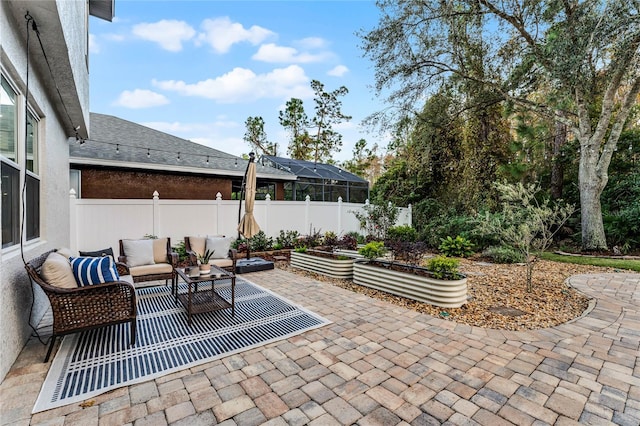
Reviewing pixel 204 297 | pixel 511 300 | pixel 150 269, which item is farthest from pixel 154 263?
pixel 511 300

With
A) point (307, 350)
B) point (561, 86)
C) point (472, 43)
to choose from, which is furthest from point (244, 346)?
point (472, 43)

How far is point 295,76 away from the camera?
17.5 metres

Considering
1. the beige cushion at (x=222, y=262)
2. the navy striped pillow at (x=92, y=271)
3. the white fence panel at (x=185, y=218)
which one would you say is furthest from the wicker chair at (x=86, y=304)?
the white fence panel at (x=185, y=218)

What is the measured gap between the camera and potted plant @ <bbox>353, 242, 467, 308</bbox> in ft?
14.6

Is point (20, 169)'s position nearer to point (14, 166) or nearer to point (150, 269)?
point (14, 166)

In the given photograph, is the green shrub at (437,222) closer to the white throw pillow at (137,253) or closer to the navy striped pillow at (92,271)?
the white throw pillow at (137,253)

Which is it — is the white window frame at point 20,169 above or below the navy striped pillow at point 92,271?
above

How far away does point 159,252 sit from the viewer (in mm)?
5645

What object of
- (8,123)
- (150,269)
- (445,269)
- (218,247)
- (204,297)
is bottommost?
(204,297)

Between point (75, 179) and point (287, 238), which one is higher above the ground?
point (75, 179)

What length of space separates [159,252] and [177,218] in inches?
114

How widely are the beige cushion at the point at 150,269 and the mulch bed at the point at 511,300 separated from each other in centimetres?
283

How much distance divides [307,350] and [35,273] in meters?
2.75

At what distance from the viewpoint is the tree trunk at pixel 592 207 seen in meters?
9.05
